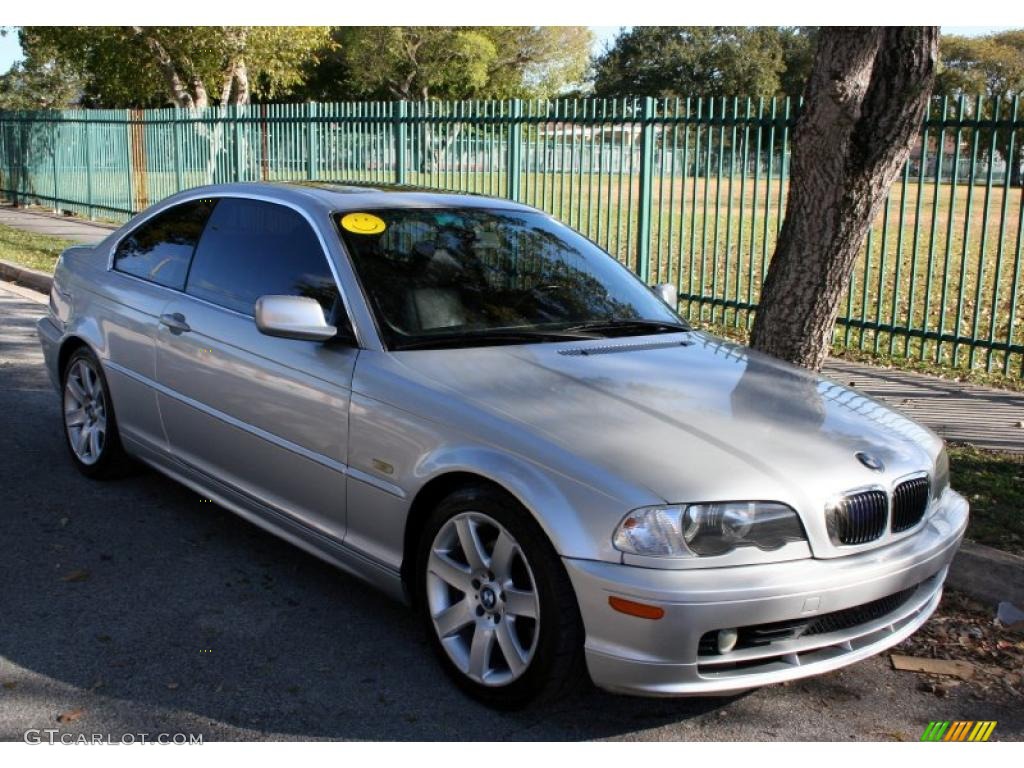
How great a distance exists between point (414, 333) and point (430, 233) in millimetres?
663

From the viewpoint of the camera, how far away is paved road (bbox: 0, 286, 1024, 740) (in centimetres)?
353

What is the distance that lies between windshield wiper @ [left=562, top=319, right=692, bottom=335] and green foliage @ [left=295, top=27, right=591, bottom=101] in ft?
177

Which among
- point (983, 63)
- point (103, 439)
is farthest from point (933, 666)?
point (983, 63)

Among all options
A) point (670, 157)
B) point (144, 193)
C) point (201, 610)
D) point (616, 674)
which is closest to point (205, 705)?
point (201, 610)

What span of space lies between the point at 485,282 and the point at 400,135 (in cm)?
1014

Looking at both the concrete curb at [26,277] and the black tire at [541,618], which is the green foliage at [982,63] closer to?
the concrete curb at [26,277]

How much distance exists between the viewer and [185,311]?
500 cm

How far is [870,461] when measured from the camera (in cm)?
358

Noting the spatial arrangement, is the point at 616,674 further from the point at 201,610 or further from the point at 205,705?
the point at 201,610

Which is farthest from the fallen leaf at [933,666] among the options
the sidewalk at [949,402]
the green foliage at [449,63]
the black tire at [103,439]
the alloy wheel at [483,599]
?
the green foliage at [449,63]

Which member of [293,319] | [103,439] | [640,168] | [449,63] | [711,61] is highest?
[711,61]

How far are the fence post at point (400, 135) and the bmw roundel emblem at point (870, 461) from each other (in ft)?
36.6

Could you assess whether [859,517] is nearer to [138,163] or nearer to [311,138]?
[311,138]

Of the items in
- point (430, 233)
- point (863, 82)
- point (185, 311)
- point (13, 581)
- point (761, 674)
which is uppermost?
point (863, 82)
